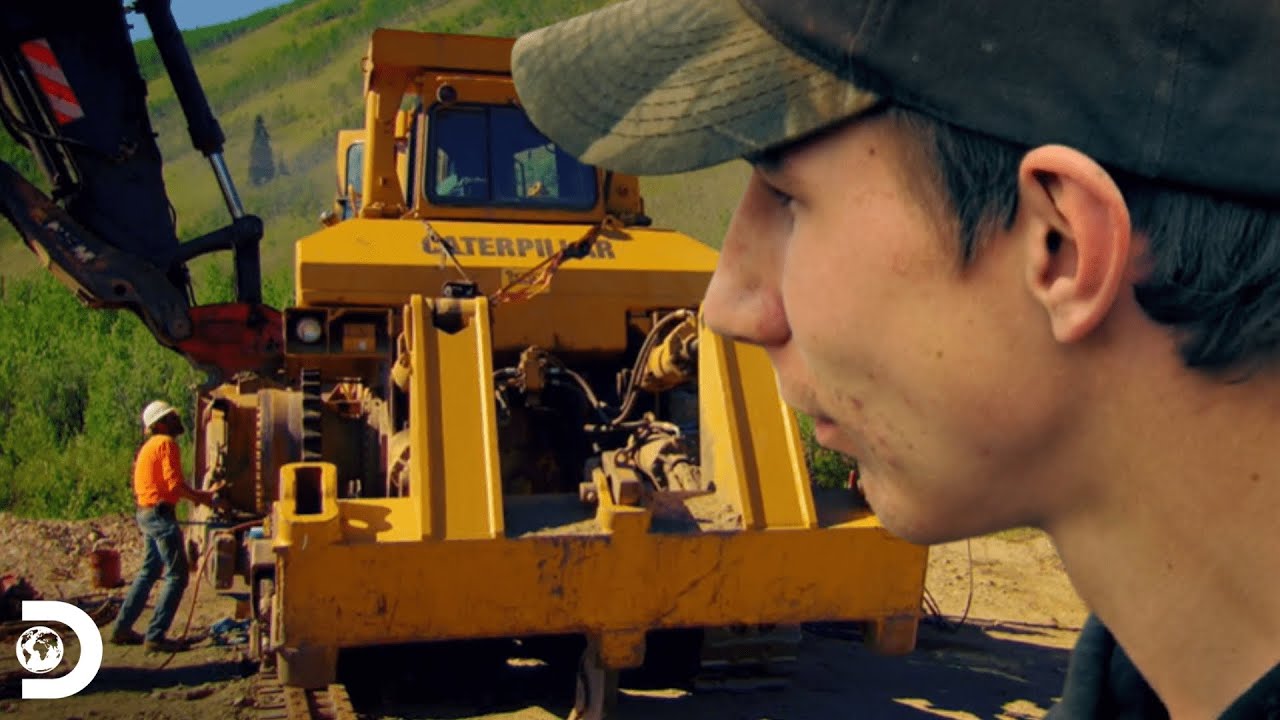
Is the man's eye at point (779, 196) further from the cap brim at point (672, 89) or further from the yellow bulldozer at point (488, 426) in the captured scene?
the yellow bulldozer at point (488, 426)

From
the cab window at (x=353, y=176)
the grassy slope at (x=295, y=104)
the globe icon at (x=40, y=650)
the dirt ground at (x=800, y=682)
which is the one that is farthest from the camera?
the grassy slope at (x=295, y=104)

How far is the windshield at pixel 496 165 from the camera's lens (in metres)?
7.86

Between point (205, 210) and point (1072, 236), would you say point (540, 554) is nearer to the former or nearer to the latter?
point (1072, 236)

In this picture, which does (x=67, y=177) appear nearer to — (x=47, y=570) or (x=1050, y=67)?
(x=47, y=570)

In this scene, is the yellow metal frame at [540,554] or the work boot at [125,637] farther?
the work boot at [125,637]

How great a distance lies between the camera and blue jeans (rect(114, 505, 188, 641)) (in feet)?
28.6

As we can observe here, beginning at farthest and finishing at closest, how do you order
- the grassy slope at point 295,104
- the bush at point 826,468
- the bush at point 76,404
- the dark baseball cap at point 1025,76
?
1. the grassy slope at point 295,104
2. the bush at point 76,404
3. the bush at point 826,468
4. the dark baseball cap at point 1025,76

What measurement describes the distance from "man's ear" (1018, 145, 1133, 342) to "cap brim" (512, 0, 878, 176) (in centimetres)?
13

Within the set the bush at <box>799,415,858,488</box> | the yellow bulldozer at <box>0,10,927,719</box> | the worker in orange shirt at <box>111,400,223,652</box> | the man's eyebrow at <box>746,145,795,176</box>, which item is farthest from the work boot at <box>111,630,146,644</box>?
the man's eyebrow at <box>746,145,795,176</box>

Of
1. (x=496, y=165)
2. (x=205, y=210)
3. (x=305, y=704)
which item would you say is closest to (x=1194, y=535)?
(x=305, y=704)

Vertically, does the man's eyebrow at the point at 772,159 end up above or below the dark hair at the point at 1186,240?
above

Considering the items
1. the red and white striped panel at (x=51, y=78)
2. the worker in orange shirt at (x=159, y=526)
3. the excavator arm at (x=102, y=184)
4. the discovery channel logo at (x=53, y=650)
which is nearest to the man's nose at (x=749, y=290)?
the discovery channel logo at (x=53, y=650)

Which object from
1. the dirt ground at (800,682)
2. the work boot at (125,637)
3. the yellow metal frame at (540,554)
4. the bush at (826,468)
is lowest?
the dirt ground at (800,682)

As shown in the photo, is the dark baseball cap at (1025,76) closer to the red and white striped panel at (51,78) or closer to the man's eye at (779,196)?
the man's eye at (779,196)
